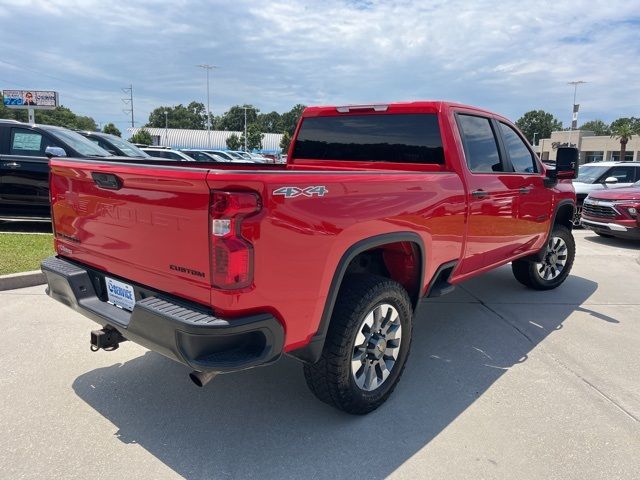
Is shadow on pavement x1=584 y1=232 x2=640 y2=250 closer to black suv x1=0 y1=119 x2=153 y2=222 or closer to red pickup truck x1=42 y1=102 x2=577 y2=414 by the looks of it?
red pickup truck x1=42 y1=102 x2=577 y2=414

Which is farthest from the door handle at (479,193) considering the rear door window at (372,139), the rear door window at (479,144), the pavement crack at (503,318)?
the pavement crack at (503,318)

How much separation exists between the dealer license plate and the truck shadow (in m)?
0.75

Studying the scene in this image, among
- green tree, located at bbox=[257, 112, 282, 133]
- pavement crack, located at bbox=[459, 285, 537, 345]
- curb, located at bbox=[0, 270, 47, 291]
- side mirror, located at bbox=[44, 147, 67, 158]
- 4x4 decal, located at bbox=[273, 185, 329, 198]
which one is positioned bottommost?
pavement crack, located at bbox=[459, 285, 537, 345]

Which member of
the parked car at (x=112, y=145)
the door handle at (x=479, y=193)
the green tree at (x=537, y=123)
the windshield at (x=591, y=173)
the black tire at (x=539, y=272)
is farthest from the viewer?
the green tree at (x=537, y=123)

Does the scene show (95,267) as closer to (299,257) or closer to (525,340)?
(299,257)

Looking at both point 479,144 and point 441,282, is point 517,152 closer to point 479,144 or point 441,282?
point 479,144

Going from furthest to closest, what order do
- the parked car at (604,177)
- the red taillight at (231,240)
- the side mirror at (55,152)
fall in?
the parked car at (604,177) → the side mirror at (55,152) → the red taillight at (231,240)

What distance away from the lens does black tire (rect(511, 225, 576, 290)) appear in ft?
19.3

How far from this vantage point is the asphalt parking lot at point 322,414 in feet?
8.54

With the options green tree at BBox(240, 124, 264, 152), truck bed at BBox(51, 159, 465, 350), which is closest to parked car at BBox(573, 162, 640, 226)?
truck bed at BBox(51, 159, 465, 350)

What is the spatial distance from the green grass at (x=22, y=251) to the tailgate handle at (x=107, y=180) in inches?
140

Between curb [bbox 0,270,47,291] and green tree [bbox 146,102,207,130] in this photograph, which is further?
green tree [bbox 146,102,207,130]

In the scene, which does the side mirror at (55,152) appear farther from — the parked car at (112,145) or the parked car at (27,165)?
the parked car at (112,145)

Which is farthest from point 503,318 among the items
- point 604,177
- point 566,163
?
point 604,177
